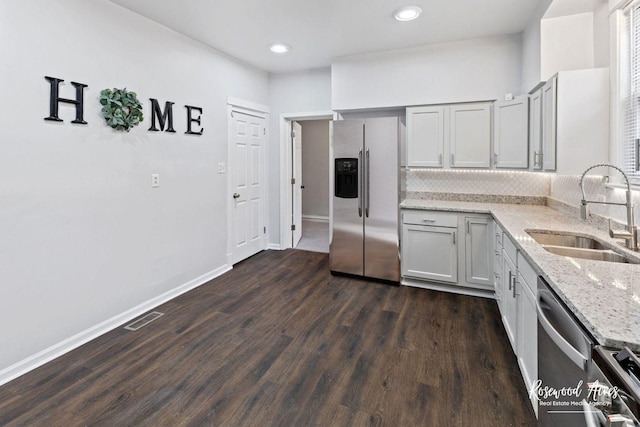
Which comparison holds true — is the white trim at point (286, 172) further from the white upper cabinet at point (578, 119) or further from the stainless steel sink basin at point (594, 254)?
the stainless steel sink basin at point (594, 254)

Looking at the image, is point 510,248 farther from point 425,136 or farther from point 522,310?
point 425,136

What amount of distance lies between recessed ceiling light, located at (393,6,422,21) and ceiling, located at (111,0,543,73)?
0.05m

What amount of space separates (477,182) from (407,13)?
196 cm

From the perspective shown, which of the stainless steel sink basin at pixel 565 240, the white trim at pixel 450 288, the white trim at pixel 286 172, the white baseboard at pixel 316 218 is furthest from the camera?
the white baseboard at pixel 316 218

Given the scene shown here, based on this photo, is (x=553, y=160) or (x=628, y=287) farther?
(x=553, y=160)

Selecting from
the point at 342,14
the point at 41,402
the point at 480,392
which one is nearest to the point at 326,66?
the point at 342,14

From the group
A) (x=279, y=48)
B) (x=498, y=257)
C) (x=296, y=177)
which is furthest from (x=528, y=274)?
(x=296, y=177)

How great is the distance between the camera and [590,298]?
1147 millimetres

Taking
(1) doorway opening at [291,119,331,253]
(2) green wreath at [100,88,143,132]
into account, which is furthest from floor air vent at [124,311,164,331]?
(1) doorway opening at [291,119,331,253]

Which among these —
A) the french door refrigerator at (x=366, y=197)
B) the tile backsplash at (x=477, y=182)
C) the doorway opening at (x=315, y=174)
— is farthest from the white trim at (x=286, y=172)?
the doorway opening at (x=315, y=174)

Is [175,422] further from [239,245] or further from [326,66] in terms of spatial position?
[326,66]

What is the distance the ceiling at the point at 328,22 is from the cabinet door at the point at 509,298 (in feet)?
7.02

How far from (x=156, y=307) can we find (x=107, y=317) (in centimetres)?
45

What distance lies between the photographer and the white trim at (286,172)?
4.80 m
